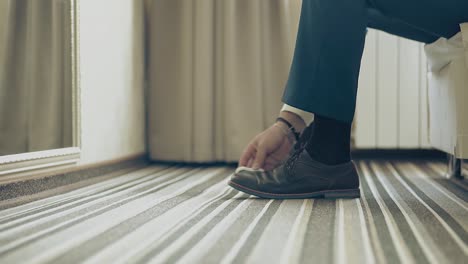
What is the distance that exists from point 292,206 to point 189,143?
40.0 inches

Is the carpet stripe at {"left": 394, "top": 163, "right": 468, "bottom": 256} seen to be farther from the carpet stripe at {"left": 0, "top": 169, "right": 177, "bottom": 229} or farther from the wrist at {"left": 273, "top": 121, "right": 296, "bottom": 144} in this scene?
the carpet stripe at {"left": 0, "top": 169, "right": 177, "bottom": 229}

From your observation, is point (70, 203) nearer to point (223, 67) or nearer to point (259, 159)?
point (259, 159)

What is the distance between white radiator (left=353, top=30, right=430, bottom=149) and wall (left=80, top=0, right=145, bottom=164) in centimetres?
96

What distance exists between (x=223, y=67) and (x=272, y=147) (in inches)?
32.9

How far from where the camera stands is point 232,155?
6.32ft

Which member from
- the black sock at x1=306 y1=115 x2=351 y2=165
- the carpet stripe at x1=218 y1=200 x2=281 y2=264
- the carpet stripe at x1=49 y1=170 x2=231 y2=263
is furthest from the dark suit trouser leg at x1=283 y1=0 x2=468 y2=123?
the carpet stripe at x1=49 y1=170 x2=231 y2=263

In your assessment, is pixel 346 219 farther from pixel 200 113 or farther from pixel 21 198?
pixel 200 113

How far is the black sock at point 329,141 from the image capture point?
103cm

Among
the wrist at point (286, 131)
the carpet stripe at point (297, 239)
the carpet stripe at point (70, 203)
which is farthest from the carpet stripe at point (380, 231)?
the carpet stripe at point (70, 203)

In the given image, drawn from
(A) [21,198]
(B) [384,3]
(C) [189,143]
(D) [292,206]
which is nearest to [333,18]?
(B) [384,3]

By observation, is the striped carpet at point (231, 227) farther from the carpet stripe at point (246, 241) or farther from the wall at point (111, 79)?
the wall at point (111, 79)

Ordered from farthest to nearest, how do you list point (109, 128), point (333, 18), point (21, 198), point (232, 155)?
1. point (232, 155)
2. point (109, 128)
3. point (21, 198)
4. point (333, 18)

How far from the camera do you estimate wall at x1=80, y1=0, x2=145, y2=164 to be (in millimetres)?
1491

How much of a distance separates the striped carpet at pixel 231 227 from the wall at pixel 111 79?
314mm
